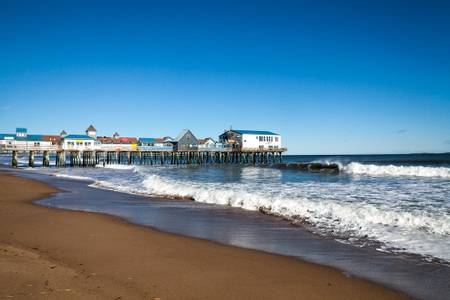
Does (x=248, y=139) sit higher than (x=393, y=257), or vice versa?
(x=248, y=139)

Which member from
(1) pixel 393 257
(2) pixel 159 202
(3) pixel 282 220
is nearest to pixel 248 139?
(2) pixel 159 202

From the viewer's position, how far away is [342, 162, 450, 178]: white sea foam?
94.7 ft

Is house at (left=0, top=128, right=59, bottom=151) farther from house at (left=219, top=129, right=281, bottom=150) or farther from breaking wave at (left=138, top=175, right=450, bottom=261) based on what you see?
breaking wave at (left=138, top=175, right=450, bottom=261)

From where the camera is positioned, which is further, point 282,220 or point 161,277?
point 282,220

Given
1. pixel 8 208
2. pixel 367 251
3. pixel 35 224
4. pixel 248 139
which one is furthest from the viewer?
pixel 248 139

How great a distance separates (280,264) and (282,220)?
15.8 ft

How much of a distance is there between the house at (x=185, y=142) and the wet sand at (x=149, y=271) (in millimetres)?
51379

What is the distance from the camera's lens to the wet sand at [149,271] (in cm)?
457

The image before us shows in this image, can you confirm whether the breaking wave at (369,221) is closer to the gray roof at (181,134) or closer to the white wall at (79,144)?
the gray roof at (181,134)

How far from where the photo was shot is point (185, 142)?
6038 cm

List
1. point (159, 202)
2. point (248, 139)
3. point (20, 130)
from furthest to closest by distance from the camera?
point (20, 130) → point (248, 139) → point (159, 202)

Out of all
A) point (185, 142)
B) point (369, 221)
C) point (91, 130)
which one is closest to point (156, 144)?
point (91, 130)

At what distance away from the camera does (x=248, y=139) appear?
63.8 metres

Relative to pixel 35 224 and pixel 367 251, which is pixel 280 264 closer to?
pixel 367 251
